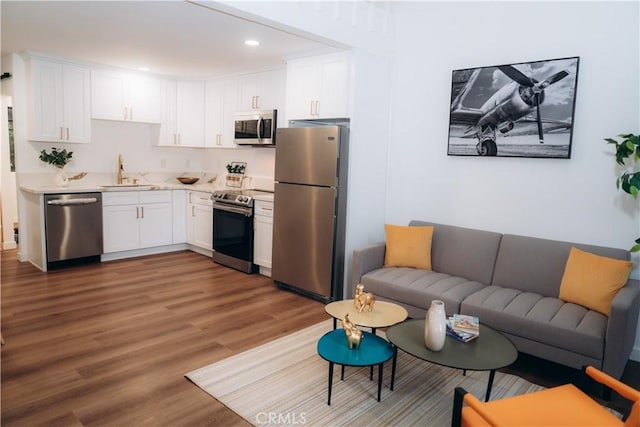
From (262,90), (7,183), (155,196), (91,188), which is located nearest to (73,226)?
(91,188)

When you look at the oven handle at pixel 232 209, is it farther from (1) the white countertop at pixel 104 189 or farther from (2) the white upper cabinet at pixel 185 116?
(2) the white upper cabinet at pixel 185 116

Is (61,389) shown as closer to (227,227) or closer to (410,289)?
(410,289)

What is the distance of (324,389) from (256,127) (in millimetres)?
3401

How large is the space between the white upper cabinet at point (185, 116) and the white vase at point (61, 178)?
1292mm

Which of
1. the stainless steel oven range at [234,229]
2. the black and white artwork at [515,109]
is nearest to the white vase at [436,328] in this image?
the black and white artwork at [515,109]

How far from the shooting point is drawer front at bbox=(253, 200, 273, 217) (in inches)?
184

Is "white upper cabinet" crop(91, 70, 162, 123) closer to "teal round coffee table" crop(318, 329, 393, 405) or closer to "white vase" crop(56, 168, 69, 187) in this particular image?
"white vase" crop(56, 168, 69, 187)

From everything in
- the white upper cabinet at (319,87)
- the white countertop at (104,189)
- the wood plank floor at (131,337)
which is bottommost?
the wood plank floor at (131,337)

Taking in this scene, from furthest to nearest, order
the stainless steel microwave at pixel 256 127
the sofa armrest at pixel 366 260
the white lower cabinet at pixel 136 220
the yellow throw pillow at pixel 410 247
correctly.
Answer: the white lower cabinet at pixel 136 220, the stainless steel microwave at pixel 256 127, the yellow throw pillow at pixel 410 247, the sofa armrest at pixel 366 260

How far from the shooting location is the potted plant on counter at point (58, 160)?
5117 millimetres

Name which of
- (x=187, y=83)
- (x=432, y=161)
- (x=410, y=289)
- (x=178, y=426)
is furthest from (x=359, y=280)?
(x=187, y=83)

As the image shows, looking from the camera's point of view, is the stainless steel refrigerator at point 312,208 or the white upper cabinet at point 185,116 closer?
the stainless steel refrigerator at point 312,208

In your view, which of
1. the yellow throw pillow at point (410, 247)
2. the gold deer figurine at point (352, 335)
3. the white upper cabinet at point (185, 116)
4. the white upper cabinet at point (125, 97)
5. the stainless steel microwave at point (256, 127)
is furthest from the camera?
the white upper cabinet at point (185, 116)

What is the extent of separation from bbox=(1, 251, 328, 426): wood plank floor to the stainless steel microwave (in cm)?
162
